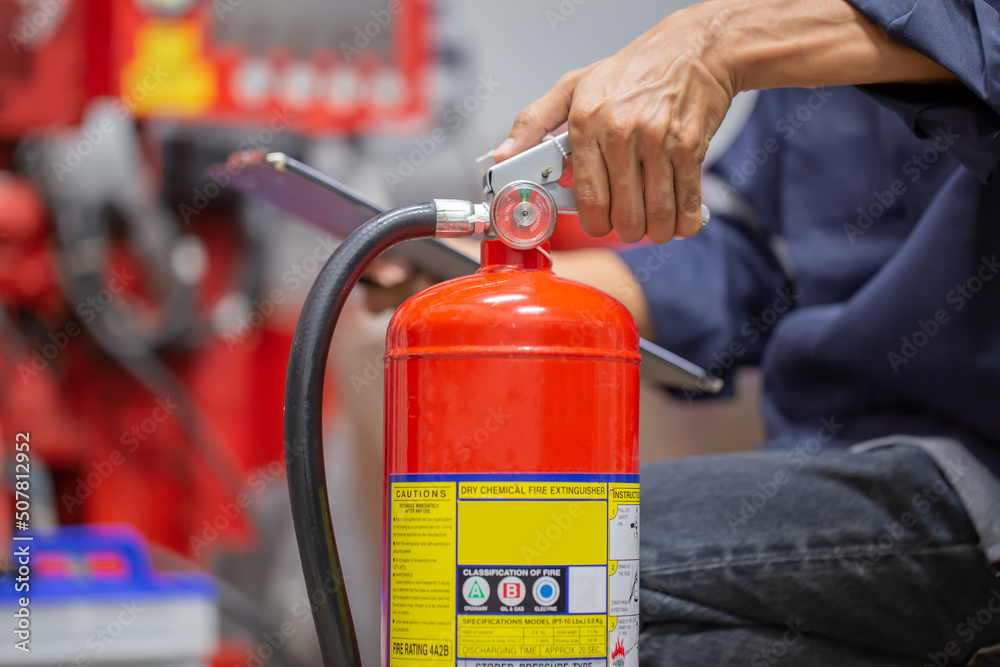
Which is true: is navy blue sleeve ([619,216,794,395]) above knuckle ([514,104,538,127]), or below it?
below

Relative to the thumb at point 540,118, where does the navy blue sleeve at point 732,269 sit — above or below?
below

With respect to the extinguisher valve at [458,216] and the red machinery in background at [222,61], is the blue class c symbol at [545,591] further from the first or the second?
the red machinery in background at [222,61]

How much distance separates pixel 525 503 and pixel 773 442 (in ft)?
1.78

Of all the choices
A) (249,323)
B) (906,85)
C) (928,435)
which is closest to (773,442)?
(928,435)

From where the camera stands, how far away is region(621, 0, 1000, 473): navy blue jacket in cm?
55

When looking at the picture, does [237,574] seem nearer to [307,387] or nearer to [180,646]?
[180,646]

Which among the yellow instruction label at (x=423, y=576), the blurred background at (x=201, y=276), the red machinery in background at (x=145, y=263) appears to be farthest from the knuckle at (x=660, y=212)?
the red machinery in background at (x=145, y=263)

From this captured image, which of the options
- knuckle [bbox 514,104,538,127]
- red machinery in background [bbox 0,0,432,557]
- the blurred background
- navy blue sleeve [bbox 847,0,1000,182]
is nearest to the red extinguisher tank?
knuckle [bbox 514,104,538,127]

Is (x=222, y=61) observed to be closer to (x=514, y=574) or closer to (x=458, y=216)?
(x=458, y=216)

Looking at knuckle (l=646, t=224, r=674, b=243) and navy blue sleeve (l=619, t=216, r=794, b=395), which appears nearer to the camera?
knuckle (l=646, t=224, r=674, b=243)

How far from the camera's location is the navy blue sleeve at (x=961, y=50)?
1.69 ft

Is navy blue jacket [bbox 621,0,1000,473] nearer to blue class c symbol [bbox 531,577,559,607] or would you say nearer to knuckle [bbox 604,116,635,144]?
knuckle [bbox 604,116,635,144]

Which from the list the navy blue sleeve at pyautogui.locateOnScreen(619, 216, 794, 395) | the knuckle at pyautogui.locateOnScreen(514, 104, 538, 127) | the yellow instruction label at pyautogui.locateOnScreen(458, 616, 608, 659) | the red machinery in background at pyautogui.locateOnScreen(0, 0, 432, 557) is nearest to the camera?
the yellow instruction label at pyautogui.locateOnScreen(458, 616, 608, 659)

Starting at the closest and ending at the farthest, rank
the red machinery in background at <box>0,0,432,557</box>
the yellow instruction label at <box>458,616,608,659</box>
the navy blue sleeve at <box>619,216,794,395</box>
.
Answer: the yellow instruction label at <box>458,616,608,659</box>, the navy blue sleeve at <box>619,216,794,395</box>, the red machinery in background at <box>0,0,432,557</box>
